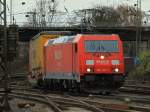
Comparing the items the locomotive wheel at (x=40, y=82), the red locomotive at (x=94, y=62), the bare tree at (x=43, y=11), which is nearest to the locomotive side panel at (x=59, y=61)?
the red locomotive at (x=94, y=62)

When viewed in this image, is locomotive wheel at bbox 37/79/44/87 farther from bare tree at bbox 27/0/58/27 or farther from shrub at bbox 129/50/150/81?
bare tree at bbox 27/0/58/27

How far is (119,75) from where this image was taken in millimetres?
27047

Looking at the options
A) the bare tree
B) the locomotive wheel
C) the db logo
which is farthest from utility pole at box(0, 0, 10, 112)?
the bare tree

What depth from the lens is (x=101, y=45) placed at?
90.0 feet

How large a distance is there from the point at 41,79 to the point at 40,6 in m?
71.7

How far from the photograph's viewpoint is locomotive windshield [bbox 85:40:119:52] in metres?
27.4

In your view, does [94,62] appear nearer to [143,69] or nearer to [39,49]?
[39,49]

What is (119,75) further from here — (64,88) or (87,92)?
(64,88)

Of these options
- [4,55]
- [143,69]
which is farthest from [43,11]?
[4,55]

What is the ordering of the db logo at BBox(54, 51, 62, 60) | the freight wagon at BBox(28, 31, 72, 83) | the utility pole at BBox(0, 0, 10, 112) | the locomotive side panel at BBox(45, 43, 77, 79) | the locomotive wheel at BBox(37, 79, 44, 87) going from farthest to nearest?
the locomotive wheel at BBox(37, 79, 44, 87) < the freight wagon at BBox(28, 31, 72, 83) < the db logo at BBox(54, 51, 62, 60) < the locomotive side panel at BBox(45, 43, 77, 79) < the utility pole at BBox(0, 0, 10, 112)

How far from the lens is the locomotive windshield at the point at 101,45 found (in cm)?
2737

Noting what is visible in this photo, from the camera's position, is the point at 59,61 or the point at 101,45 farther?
the point at 59,61

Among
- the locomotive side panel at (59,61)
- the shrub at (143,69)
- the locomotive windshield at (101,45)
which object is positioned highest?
the locomotive windshield at (101,45)

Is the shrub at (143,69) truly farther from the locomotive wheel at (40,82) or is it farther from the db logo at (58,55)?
the db logo at (58,55)
